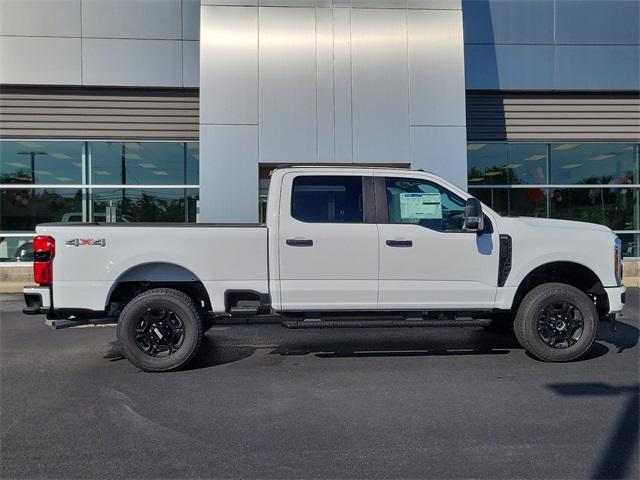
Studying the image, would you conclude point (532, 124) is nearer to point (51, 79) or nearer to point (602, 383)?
point (602, 383)

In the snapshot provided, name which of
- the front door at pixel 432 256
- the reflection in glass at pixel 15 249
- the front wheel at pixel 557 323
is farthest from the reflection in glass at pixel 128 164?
the front wheel at pixel 557 323

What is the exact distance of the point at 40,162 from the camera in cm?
1275

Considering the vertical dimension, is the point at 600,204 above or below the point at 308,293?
above

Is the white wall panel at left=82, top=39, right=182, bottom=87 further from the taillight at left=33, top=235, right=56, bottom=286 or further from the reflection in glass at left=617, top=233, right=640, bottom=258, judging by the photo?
the reflection in glass at left=617, top=233, right=640, bottom=258

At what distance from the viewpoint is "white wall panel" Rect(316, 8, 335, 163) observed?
11.1 metres

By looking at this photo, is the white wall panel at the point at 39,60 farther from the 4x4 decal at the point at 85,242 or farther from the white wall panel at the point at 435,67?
the 4x4 decal at the point at 85,242

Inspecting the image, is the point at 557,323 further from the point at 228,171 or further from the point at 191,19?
the point at 191,19

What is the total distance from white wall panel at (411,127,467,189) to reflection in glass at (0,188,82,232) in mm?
8434

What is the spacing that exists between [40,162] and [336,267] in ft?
34.3

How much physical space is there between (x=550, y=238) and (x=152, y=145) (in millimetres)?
10159

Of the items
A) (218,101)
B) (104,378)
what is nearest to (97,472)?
(104,378)

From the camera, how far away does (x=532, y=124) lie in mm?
13336

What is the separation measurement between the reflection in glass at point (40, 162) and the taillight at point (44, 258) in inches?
330

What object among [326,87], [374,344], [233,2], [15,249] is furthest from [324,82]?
[15,249]
